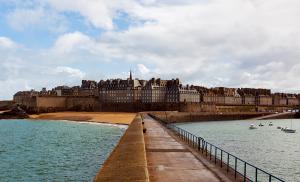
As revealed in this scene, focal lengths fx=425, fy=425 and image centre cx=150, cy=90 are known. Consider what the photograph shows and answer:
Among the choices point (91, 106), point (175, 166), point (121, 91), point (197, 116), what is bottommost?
point (175, 166)

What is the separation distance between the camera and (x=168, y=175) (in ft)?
66.3

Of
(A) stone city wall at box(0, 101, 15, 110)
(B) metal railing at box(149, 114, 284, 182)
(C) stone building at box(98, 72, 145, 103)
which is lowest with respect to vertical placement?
(B) metal railing at box(149, 114, 284, 182)

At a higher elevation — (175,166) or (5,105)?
(5,105)

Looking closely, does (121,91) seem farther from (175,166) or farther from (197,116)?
(175,166)

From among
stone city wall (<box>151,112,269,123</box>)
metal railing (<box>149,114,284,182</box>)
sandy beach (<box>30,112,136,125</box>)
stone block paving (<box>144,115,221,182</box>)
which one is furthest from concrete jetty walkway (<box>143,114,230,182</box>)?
stone city wall (<box>151,112,269,123</box>)

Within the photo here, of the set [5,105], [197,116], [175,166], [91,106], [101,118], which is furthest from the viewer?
[5,105]

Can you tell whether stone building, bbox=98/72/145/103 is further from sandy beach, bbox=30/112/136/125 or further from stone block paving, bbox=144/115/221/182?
stone block paving, bbox=144/115/221/182

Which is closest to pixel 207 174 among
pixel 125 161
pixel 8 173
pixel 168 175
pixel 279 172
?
pixel 168 175

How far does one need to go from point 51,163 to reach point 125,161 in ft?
44.9

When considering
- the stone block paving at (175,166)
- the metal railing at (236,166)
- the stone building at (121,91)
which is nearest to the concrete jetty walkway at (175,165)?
the stone block paving at (175,166)

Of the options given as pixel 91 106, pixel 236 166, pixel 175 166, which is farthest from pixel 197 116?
pixel 236 166

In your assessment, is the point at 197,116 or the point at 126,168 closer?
the point at 126,168

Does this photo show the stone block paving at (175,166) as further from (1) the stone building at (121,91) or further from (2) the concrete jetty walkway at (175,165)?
(1) the stone building at (121,91)

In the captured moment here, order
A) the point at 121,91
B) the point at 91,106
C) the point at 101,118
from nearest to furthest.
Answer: the point at 101,118 < the point at 91,106 < the point at 121,91
